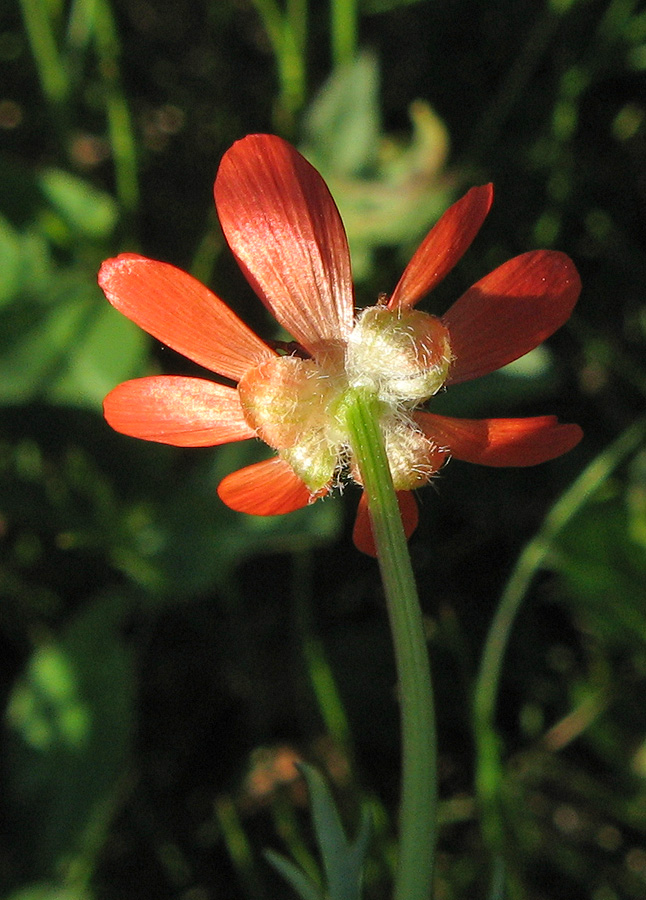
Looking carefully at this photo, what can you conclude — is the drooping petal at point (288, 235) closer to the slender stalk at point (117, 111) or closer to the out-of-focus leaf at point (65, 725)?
the out-of-focus leaf at point (65, 725)

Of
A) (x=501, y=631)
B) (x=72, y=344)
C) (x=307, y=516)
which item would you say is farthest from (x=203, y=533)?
(x=501, y=631)

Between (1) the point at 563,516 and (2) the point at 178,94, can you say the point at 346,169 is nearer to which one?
(2) the point at 178,94

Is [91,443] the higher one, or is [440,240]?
[91,443]

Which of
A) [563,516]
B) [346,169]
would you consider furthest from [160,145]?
[563,516]

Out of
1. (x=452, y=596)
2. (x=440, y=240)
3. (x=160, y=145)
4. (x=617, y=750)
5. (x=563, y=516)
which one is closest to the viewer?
(x=440, y=240)

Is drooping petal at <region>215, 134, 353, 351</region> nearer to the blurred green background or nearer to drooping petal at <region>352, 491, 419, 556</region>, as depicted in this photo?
drooping petal at <region>352, 491, 419, 556</region>

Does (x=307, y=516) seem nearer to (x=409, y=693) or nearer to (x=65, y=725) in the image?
(x=65, y=725)

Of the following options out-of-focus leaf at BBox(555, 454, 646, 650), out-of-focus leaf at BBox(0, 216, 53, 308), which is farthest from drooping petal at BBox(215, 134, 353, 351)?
out-of-focus leaf at BBox(0, 216, 53, 308)
